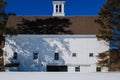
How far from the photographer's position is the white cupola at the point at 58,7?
52550mm

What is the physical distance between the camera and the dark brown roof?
4784 centimetres

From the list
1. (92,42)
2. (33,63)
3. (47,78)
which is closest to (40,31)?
(33,63)

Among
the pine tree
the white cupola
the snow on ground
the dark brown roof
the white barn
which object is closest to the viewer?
the snow on ground

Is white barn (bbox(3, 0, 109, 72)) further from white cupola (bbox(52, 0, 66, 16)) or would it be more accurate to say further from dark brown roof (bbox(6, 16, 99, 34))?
white cupola (bbox(52, 0, 66, 16))

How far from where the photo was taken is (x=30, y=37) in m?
46.5

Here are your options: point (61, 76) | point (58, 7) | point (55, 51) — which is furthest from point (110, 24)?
point (61, 76)

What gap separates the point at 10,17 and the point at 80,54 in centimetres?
1328

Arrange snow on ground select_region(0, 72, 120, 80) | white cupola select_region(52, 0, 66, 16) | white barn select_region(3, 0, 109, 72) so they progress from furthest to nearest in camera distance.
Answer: white cupola select_region(52, 0, 66, 16)
white barn select_region(3, 0, 109, 72)
snow on ground select_region(0, 72, 120, 80)

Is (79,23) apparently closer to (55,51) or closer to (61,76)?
(55,51)

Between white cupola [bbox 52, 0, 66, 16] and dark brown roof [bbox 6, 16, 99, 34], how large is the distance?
2175mm

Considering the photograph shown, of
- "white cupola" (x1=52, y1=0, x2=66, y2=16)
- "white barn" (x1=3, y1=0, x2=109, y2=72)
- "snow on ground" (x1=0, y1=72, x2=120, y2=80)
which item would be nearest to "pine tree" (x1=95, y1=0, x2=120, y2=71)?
"white barn" (x1=3, y1=0, x2=109, y2=72)

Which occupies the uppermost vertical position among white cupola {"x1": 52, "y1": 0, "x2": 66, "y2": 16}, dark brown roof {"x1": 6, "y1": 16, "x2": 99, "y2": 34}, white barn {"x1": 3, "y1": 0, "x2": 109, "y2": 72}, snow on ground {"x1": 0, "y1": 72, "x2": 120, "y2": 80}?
white cupola {"x1": 52, "y1": 0, "x2": 66, "y2": 16}

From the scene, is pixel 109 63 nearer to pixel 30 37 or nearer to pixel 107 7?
pixel 107 7

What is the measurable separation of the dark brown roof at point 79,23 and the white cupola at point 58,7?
7.14ft
